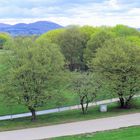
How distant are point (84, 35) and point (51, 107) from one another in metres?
33.1

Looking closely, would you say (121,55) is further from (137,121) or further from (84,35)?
(84,35)

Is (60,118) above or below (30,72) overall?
below

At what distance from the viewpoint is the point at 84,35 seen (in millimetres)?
73562

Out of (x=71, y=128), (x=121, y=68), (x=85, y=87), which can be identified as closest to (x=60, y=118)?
(x=85, y=87)

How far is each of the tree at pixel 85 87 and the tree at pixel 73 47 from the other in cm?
3182

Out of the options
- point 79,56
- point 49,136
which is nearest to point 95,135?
point 49,136

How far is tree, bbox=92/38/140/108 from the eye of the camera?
39906 millimetres

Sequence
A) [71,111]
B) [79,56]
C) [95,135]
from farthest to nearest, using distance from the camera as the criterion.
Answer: [79,56]
[71,111]
[95,135]

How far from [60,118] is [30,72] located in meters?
5.51

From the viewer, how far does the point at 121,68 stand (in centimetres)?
4016

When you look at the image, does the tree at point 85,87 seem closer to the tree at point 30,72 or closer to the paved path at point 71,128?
the tree at point 30,72

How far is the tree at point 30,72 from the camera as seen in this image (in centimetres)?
3541

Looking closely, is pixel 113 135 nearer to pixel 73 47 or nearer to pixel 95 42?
pixel 95 42

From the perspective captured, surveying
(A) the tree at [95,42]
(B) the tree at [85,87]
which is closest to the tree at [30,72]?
(B) the tree at [85,87]
